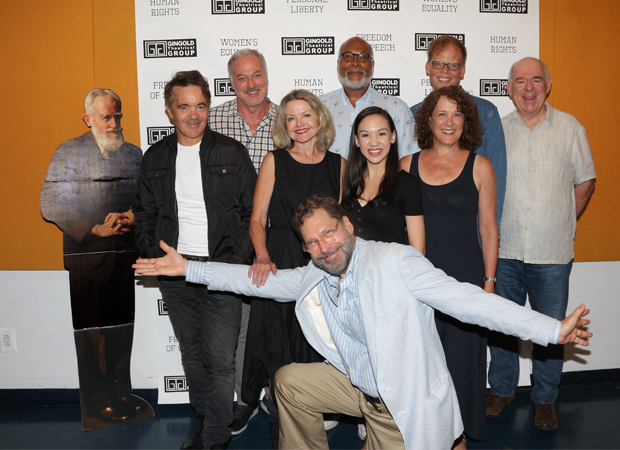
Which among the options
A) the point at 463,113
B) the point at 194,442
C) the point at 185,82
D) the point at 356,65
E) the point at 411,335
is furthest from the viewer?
the point at 356,65

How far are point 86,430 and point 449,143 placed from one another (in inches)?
118

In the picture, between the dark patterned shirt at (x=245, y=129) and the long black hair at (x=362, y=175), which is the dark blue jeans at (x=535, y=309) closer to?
the long black hair at (x=362, y=175)

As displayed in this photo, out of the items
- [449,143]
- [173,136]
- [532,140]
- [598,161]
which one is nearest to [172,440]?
[173,136]

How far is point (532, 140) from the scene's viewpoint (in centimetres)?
303

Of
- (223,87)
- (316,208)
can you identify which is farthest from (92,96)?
(316,208)

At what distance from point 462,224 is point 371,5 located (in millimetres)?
1895

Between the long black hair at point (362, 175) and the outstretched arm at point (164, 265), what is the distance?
888mm

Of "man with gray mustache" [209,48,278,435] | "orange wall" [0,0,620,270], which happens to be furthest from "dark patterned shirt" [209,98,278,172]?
"orange wall" [0,0,620,270]

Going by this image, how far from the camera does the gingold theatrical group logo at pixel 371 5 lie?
3.41 meters

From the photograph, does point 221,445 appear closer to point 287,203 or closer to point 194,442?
point 194,442

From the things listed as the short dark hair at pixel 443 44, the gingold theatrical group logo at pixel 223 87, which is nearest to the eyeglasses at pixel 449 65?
the short dark hair at pixel 443 44

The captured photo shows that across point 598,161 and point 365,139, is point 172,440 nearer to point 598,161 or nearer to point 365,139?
point 365,139

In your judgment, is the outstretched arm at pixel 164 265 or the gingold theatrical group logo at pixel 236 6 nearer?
the outstretched arm at pixel 164 265

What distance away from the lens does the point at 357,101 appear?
124 inches
